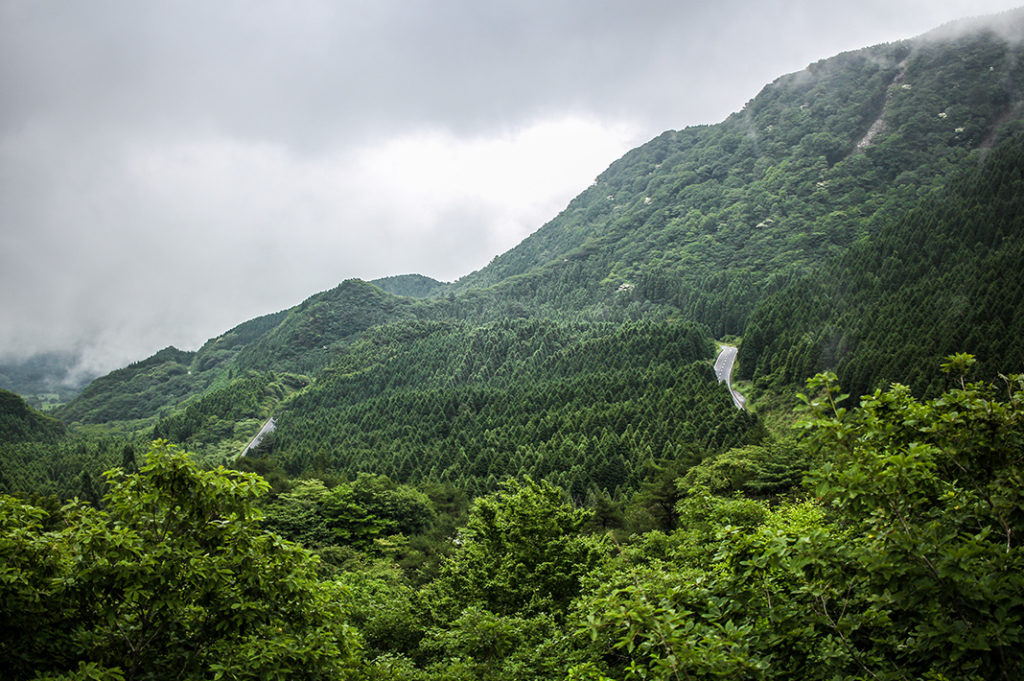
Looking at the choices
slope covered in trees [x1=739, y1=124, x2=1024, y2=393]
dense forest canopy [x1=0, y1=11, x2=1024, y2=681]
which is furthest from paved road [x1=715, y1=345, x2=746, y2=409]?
dense forest canopy [x1=0, y1=11, x2=1024, y2=681]

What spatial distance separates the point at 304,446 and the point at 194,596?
78702mm

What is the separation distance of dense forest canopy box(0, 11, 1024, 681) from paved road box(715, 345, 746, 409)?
4.21 metres

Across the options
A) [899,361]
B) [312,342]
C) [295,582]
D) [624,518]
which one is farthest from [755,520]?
[312,342]

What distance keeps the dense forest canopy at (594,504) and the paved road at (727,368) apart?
4.21 meters

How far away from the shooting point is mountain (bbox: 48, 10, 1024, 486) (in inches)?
2203

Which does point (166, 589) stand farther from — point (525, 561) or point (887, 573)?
point (525, 561)

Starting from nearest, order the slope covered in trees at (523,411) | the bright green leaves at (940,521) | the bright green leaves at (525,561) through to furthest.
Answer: the bright green leaves at (940,521), the bright green leaves at (525,561), the slope covered in trees at (523,411)

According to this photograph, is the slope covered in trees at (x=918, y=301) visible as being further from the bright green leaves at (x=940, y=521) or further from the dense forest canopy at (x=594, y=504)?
the bright green leaves at (x=940, y=521)

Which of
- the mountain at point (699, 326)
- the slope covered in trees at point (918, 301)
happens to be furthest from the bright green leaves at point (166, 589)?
the slope covered in trees at point (918, 301)

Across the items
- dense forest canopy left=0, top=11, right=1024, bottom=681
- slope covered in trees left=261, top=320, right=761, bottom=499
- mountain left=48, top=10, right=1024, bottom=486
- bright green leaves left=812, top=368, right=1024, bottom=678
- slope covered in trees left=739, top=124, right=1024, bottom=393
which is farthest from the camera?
mountain left=48, top=10, right=1024, bottom=486

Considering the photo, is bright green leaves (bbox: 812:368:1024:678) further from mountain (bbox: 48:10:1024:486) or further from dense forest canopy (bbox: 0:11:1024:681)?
mountain (bbox: 48:10:1024:486)

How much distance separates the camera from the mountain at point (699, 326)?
2203 inches

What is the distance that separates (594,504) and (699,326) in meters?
79.8

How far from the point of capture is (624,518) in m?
29.3
